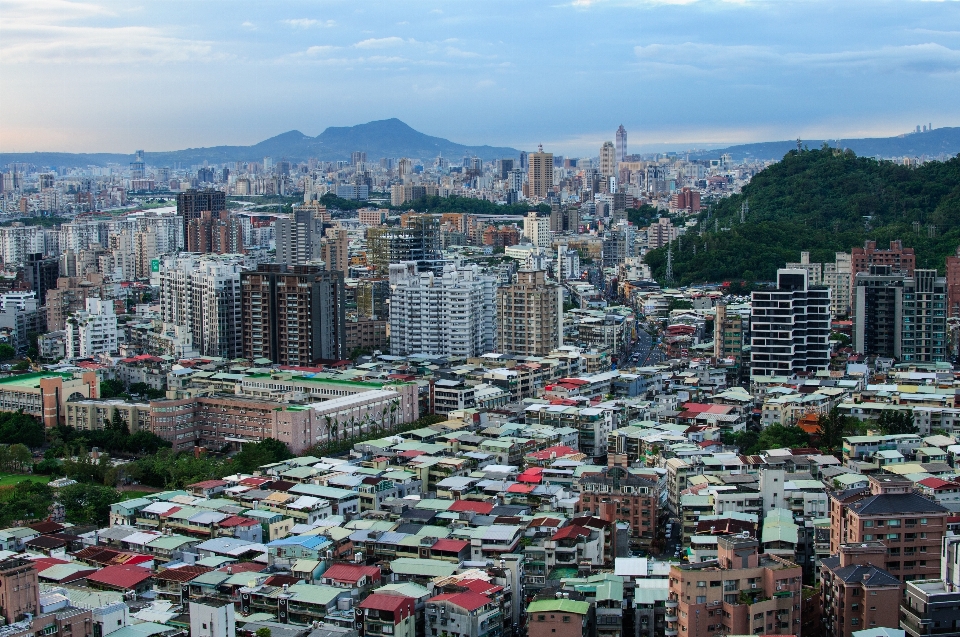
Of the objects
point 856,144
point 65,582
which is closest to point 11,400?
point 65,582

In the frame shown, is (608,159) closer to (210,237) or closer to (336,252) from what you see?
(210,237)

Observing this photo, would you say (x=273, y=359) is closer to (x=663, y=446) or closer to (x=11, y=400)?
(x=11, y=400)

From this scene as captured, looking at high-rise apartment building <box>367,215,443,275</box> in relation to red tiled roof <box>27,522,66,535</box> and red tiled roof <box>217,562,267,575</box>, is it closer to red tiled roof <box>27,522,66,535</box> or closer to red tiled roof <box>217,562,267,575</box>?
red tiled roof <box>27,522,66,535</box>

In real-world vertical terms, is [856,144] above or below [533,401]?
above

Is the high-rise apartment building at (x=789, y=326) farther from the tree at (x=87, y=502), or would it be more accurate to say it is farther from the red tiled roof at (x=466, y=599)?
the red tiled roof at (x=466, y=599)

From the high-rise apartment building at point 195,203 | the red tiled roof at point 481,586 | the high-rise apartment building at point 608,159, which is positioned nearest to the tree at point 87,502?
the red tiled roof at point 481,586

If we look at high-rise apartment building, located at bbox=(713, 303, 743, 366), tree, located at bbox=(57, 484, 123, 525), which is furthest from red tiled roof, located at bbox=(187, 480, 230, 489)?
high-rise apartment building, located at bbox=(713, 303, 743, 366)
